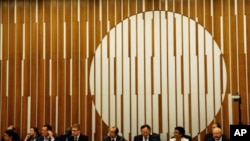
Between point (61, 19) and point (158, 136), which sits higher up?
point (61, 19)

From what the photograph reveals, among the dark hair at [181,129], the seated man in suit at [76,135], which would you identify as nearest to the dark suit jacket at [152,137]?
the dark hair at [181,129]

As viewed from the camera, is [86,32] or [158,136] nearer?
[158,136]

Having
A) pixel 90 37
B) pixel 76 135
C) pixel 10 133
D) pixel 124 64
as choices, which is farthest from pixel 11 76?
pixel 124 64

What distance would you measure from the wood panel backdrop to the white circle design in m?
0.02

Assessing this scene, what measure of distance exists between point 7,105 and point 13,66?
0.89 meters

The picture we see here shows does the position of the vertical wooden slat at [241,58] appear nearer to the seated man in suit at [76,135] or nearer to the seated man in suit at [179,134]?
the seated man in suit at [179,134]

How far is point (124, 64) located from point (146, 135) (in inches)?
66.1

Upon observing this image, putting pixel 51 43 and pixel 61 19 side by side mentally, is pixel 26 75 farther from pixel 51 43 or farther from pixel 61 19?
pixel 61 19

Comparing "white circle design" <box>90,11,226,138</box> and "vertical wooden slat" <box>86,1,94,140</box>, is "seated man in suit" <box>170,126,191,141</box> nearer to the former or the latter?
"white circle design" <box>90,11,226,138</box>

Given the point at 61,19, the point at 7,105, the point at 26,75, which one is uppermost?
the point at 61,19

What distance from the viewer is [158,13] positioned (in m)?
8.76

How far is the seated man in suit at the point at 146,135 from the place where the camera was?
8.01 metres

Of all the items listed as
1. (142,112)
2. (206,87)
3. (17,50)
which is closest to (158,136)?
(142,112)

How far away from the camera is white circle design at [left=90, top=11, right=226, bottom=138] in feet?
27.9
